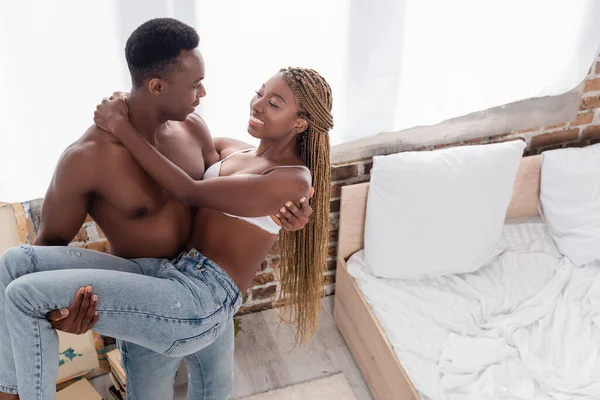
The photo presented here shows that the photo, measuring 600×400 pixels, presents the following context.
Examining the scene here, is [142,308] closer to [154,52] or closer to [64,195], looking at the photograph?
[64,195]

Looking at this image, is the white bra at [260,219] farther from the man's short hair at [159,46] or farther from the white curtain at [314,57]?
the white curtain at [314,57]

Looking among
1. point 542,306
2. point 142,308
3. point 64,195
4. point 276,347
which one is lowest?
point 276,347

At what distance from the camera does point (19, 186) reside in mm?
1763

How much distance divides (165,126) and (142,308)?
0.44 m

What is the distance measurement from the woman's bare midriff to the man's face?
0.92 feet

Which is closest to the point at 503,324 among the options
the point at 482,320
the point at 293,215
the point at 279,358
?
the point at 482,320

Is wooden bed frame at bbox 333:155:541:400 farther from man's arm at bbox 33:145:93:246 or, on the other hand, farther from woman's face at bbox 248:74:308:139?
man's arm at bbox 33:145:93:246

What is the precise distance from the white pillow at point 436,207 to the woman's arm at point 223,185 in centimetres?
79

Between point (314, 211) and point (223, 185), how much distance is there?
35cm

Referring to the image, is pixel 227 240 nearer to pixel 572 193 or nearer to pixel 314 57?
pixel 314 57

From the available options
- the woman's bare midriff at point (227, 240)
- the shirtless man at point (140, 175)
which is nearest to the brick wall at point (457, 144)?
Answer: the woman's bare midriff at point (227, 240)

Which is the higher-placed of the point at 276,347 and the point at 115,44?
the point at 115,44

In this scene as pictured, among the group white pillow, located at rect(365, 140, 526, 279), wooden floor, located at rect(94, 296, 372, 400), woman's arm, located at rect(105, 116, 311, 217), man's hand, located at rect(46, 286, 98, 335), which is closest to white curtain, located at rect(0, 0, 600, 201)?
white pillow, located at rect(365, 140, 526, 279)

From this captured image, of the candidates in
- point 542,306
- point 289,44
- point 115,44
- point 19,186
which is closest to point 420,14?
point 289,44
